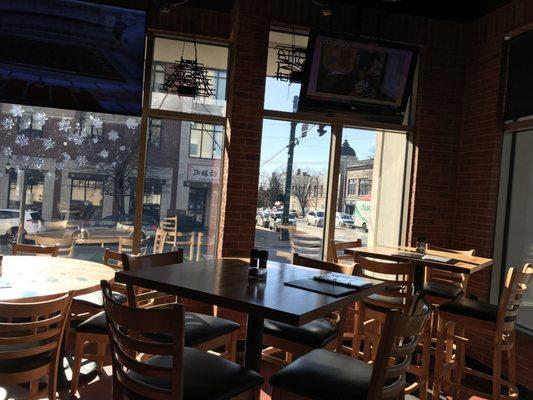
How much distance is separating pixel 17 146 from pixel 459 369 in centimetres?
403

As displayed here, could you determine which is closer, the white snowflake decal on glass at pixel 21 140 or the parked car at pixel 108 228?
the white snowflake decal on glass at pixel 21 140

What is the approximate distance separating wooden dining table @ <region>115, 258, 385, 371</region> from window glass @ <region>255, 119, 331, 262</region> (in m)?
1.93

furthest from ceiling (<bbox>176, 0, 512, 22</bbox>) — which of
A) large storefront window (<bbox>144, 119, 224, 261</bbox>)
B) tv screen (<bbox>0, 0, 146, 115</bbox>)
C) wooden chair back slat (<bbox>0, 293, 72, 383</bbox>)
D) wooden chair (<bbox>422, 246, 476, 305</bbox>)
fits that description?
wooden chair back slat (<bbox>0, 293, 72, 383</bbox>)

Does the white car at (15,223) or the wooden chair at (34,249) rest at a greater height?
the white car at (15,223)

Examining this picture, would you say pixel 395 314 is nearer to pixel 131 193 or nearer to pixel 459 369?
pixel 459 369

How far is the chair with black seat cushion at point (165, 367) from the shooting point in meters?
1.64

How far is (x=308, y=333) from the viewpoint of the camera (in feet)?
8.54

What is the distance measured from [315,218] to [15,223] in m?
2.78

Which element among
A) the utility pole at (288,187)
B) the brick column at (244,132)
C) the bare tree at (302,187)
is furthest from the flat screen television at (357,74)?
the bare tree at (302,187)

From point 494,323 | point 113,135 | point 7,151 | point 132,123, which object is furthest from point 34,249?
point 494,323

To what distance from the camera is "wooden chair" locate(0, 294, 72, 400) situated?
2.04 m

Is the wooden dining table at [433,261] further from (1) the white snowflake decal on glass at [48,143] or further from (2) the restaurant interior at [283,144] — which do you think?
(1) the white snowflake decal on glass at [48,143]

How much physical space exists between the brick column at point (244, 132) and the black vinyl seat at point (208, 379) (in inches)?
87.9

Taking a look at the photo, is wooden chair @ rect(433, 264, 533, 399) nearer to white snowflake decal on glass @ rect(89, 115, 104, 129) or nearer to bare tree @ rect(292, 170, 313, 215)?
bare tree @ rect(292, 170, 313, 215)
